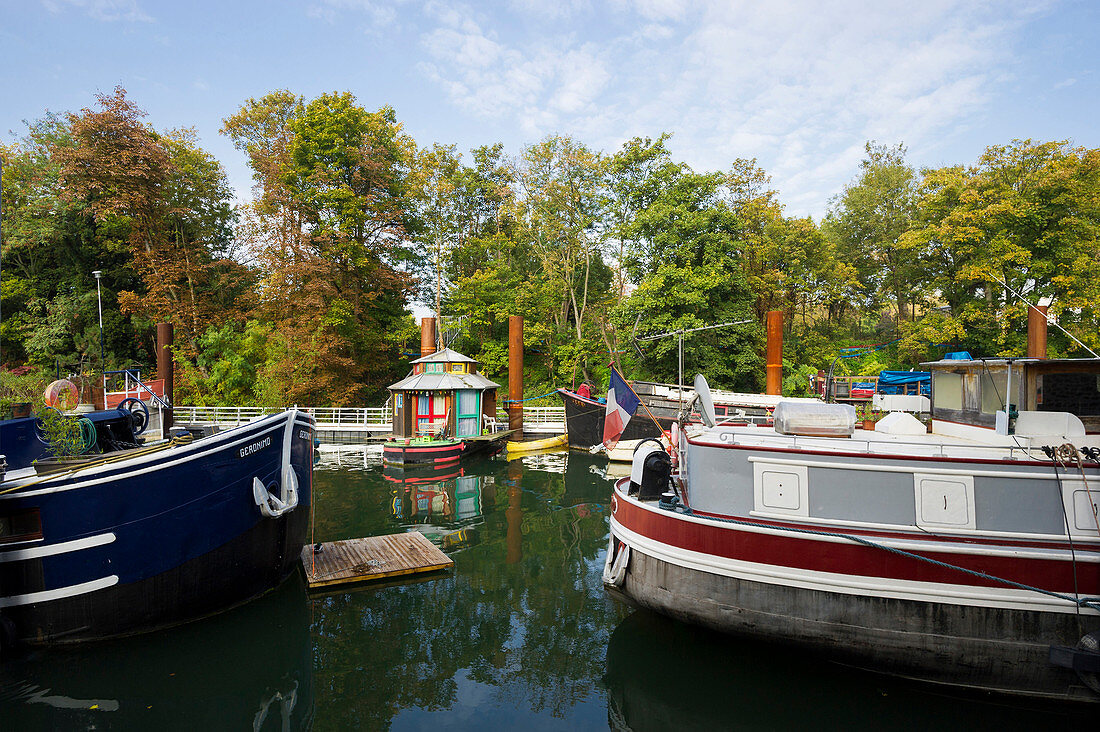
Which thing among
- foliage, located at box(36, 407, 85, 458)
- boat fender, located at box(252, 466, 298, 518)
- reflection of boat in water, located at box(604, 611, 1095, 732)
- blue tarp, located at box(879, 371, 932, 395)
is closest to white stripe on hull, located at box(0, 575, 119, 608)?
boat fender, located at box(252, 466, 298, 518)

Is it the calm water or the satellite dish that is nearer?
the calm water

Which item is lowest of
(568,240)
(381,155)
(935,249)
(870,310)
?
(870,310)

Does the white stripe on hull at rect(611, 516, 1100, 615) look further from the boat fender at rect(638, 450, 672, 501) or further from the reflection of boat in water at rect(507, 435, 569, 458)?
the reflection of boat in water at rect(507, 435, 569, 458)

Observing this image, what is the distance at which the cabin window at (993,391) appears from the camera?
6.46 meters

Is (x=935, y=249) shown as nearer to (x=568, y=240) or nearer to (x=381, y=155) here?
(x=568, y=240)

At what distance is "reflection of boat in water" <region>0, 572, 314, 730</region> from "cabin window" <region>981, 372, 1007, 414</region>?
8830 millimetres

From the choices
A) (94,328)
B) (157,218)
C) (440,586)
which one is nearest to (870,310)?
(440,586)

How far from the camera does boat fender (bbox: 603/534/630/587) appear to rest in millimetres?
7316

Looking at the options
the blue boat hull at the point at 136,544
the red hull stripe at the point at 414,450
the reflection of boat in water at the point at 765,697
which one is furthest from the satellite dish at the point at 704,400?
the red hull stripe at the point at 414,450

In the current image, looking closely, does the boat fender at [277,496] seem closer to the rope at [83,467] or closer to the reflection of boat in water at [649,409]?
the rope at [83,467]

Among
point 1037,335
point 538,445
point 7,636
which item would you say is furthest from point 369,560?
point 1037,335

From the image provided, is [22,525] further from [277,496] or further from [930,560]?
[930,560]

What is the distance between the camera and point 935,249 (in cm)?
2609

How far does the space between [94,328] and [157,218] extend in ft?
23.6
